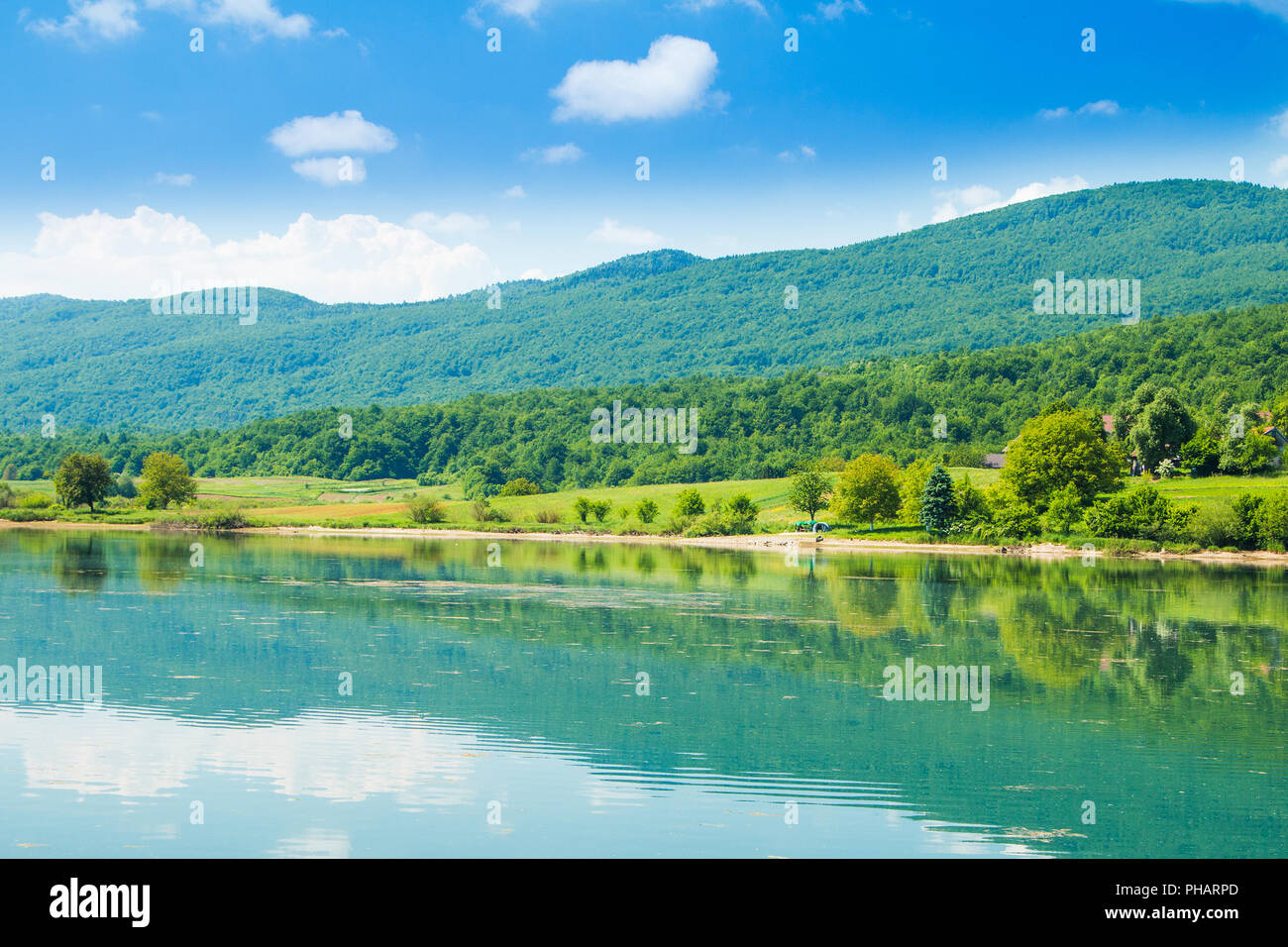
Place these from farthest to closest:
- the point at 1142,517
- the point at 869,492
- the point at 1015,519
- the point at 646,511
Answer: the point at 646,511, the point at 869,492, the point at 1015,519, the point at 1142,517

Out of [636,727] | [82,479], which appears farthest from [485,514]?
[636,727]

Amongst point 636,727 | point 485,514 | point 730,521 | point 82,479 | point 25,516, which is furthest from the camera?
point 485,514

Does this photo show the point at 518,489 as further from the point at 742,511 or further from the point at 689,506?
the point at 742,511

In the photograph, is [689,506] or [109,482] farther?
[109,482]

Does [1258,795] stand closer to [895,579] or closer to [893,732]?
[893,732]

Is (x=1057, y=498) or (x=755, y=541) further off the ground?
(x=1057, y=498)

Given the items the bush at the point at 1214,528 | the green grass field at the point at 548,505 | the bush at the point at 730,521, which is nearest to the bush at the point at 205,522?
the green grass field at the point at 548,505

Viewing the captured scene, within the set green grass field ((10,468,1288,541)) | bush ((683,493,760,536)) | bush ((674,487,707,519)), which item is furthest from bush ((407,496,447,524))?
bush ((683,493,760,536))

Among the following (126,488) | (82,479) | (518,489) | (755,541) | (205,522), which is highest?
(82,479)
